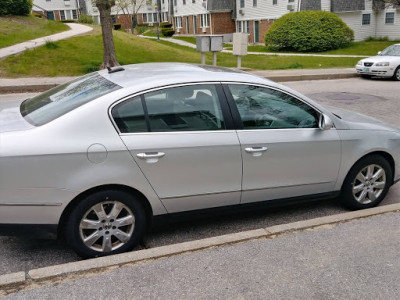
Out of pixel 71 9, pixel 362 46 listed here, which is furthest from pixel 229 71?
pixel 71 9

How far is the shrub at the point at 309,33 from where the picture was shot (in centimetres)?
2870

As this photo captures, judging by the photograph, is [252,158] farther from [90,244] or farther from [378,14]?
[378,14]

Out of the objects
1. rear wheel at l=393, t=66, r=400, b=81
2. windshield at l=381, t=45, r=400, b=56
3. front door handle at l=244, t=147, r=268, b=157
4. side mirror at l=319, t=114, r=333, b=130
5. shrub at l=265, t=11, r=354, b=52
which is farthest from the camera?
shrub at l=265, t=11, r=354, b=52

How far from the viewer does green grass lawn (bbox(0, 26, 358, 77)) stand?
15047 millimetres

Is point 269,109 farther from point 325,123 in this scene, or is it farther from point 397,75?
point 397,75

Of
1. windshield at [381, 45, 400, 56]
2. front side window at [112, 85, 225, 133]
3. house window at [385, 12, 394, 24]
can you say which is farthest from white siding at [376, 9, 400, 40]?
front side window at [112, 85, 225, 133]

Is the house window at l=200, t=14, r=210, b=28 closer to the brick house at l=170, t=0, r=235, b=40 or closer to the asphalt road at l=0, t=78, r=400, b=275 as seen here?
the brick house at l=170, t=0, r=235, b=40

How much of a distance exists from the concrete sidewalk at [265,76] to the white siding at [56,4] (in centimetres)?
5571

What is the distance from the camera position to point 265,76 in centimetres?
1535

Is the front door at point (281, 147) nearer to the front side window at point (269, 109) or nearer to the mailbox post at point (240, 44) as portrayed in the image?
the front side window at point (269, 109)

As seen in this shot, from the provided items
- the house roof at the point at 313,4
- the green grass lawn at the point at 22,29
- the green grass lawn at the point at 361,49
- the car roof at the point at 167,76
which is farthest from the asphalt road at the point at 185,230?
the house roof at the point at 313,4

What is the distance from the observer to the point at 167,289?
3.01 m

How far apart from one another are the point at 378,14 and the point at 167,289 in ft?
116

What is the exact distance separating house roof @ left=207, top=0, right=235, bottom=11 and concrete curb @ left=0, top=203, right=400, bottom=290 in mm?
40932
